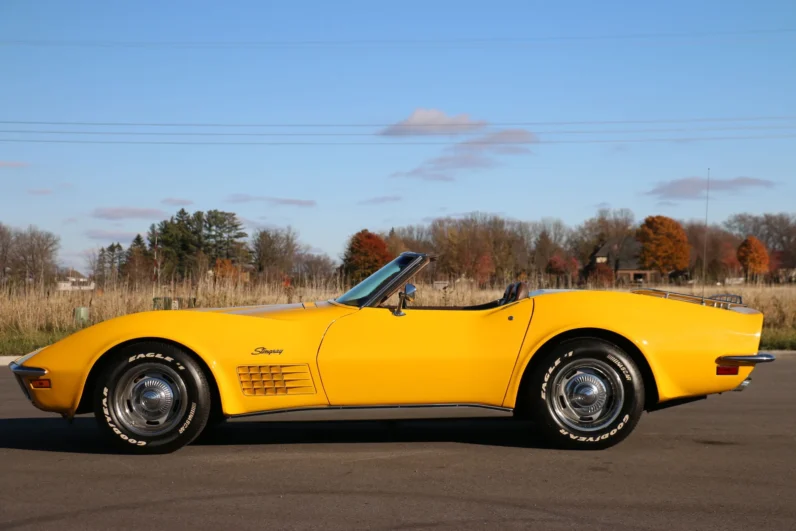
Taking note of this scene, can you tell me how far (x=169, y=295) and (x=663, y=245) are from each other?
72633 millimetres

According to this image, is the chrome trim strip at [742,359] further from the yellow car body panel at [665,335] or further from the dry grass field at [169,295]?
the dry grass field at [169,295]

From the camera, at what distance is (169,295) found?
64.0ft

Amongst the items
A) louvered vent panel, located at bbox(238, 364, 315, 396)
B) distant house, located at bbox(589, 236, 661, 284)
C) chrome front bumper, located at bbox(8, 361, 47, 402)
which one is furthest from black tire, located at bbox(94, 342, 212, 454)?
distant house, located at bbox(589, 236, 661, 284)

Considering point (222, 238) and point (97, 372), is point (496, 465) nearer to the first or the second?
point (97, 372)

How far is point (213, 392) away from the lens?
5.56 metres

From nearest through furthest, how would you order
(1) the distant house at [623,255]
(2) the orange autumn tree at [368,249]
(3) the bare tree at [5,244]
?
(3) the bare tree at [5,244] < (2) the orange autumn tree at [368,249] < (1) the distant house at [623,255]

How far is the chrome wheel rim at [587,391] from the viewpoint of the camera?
5.60m

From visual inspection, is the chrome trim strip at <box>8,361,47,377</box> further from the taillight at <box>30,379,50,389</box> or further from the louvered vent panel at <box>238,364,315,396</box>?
the louvered vent panel at <box>238,364,315,396</box>

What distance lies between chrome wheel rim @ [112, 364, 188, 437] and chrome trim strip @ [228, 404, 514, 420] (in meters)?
0.37

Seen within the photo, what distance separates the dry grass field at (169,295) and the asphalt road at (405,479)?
10.1 m

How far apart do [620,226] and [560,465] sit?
90390 mm

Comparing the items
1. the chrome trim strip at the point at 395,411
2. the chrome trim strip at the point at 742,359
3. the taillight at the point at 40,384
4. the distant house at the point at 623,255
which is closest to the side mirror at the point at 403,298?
the chrome trim strip at the point at 395,411

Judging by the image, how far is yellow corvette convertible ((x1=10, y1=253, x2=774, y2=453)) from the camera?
18.0ft

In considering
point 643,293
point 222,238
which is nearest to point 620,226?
point 222,238
